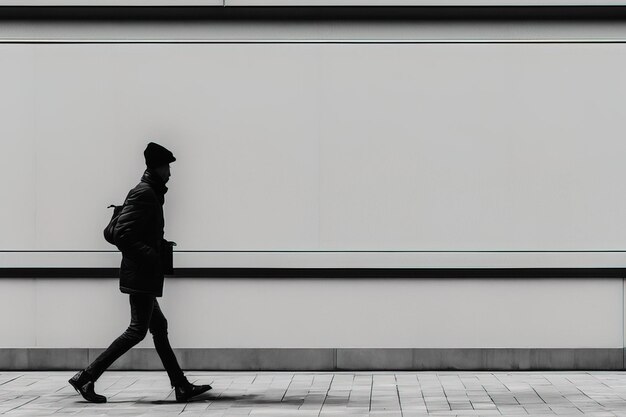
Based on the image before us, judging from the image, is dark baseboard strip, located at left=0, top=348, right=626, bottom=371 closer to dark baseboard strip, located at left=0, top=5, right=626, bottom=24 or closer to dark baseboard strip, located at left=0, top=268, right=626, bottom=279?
dark baseboard strip, located at left=0, top=268, right=626, bottom=279

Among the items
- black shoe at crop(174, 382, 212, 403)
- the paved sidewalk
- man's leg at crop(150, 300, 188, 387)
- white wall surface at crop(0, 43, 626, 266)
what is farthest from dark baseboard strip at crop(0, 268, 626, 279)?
black shoe at crop(174, 382, 212, 403)

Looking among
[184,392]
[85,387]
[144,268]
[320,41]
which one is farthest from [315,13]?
[85,387]

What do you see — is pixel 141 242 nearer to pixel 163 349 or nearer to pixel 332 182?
pixel 163 349

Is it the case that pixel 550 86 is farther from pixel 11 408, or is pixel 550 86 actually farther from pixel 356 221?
pixel 11 408

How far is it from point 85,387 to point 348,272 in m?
2.98

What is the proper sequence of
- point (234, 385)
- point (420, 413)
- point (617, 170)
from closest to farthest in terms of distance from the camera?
1. point (420, 413)
2. point (234, 385)
3. point (617, 170)

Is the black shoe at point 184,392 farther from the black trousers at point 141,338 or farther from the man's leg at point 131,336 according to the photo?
the man's leg at point 131,336

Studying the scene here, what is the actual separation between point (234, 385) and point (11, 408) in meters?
2.05

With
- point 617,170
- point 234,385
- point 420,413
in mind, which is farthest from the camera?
point 617,170

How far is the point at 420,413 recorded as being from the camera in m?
8.39

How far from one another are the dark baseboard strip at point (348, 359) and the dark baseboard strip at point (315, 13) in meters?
3.18

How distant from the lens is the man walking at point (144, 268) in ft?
29.0

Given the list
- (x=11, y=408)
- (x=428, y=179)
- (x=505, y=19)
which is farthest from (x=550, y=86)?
(x=11, y=408)

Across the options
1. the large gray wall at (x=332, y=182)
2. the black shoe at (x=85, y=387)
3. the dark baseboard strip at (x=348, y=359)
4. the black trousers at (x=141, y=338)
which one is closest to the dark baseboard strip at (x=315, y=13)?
the large gray wall at (x=332, y=182)
